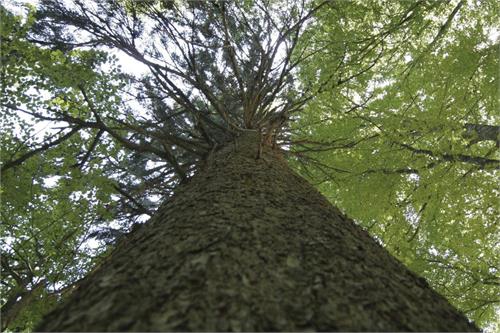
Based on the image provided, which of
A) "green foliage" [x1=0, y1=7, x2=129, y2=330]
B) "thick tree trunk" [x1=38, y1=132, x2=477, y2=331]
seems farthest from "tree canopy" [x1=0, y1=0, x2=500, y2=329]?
"thick tree trunk" [x1=38, y1=132, x2=477, y2=331]

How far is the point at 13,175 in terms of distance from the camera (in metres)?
3.62

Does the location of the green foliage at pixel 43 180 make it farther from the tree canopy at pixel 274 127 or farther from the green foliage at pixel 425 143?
the green foliage at pixel 425 143

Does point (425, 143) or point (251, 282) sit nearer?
point (251, 282)

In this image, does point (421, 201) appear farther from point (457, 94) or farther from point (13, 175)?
point (13, 175)

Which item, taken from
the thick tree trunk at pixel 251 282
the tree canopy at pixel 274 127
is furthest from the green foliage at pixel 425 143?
the thick tree trunk at pixel 251 282

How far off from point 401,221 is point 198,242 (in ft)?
13.2

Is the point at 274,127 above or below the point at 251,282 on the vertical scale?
above

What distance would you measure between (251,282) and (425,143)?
A: 4578mm

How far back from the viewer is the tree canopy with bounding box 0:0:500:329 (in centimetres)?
366

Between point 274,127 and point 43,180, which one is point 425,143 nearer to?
point 274,127

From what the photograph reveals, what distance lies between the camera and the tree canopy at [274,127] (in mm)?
3662

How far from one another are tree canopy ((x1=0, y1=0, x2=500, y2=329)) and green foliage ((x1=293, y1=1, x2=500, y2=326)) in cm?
3

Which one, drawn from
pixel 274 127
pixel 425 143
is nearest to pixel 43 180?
pixel 274 127

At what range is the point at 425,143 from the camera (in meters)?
5.03
